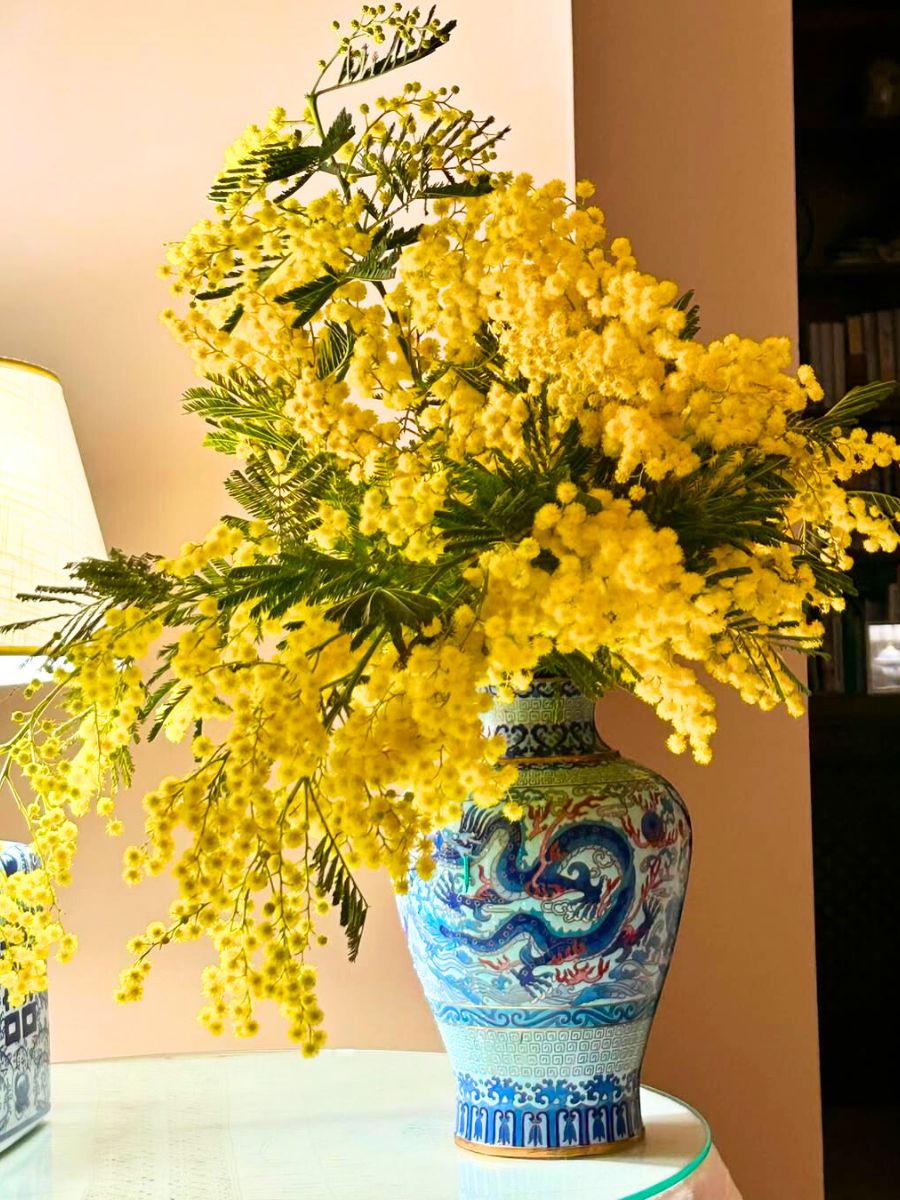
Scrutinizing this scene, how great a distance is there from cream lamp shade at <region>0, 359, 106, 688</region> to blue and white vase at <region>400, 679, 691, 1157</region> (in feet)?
1.37

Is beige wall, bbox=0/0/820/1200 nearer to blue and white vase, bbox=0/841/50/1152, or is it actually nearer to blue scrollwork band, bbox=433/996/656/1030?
blue and white vase, bbox=0/841/50/1152

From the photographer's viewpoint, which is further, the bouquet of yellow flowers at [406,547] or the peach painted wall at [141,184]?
the peach painted wall at [141,184]

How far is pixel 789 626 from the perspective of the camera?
89 cm

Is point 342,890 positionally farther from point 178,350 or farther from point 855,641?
point 855,641

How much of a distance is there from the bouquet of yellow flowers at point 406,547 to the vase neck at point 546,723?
3cm

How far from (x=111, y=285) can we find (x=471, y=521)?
0.79m

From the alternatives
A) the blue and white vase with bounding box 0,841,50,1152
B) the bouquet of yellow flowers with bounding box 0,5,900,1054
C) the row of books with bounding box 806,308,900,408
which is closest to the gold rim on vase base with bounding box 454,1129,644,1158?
the bouquet of yellow flowers with bounding box 0,5,900,1054

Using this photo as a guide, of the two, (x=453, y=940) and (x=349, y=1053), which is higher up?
(x=453, y=940)

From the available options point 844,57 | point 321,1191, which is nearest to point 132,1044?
point 321,1191

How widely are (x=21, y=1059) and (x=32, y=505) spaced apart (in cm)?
45

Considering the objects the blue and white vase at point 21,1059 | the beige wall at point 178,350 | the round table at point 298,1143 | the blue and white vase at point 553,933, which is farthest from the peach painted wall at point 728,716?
the blue and white vase at point 21,1059

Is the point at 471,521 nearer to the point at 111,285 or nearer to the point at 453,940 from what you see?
the point at 453,940

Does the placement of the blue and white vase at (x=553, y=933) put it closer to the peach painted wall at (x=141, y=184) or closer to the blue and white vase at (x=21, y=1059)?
the blue and white vase at (x=21, y=1059)

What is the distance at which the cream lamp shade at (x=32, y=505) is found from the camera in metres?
1.08
